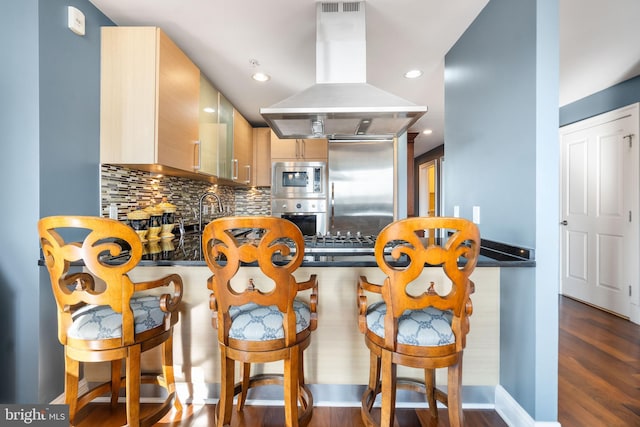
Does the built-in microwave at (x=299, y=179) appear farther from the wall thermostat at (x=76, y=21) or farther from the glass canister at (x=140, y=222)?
the wall thermostat at (x=76, y=21)

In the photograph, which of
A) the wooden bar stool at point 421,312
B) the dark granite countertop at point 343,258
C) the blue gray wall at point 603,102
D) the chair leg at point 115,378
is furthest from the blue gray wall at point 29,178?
the blue gray wall at point 603,102

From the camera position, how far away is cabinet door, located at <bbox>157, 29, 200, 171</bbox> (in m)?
1.90

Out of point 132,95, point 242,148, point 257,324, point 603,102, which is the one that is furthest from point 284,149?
point 603,102

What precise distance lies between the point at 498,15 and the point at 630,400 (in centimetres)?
232

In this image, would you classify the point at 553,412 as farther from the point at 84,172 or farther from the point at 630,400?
the point at 84,172

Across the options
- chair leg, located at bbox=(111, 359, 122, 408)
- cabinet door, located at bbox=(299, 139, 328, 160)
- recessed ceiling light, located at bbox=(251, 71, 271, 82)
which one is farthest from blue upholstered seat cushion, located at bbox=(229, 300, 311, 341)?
cabinet door, located at bbox=(299, 139, 328, 160)

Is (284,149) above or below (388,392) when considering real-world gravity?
above

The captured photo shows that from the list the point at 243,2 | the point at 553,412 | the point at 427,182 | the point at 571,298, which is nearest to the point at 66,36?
the point at 243,2

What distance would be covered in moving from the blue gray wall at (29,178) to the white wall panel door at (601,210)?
4.60 meters

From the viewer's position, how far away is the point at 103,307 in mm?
1348

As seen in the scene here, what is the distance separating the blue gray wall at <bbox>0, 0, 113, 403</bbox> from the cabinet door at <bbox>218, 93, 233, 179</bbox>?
141 centimetres

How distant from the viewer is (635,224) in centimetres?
293

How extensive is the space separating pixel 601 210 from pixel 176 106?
4274 mm

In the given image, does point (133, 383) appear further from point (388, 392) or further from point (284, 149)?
point (284, 149)
